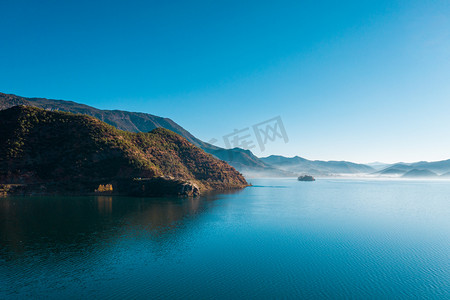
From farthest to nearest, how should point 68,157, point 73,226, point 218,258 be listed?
1. point 68,157
2. point 73,226
3. point 218,258

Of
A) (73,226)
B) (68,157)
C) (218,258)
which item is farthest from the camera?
(68,157)

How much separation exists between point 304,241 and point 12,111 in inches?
4931

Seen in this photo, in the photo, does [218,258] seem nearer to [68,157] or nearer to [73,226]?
[73,226]

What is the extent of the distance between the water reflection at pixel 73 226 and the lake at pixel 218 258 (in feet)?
0.57

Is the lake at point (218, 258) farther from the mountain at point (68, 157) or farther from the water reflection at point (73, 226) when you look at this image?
the mountain at point (68, 157)

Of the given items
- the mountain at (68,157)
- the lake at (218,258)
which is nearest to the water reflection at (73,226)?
the lake at (218,258)

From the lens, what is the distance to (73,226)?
42.6m

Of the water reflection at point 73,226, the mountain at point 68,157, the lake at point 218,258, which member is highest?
the mountain at point 68,157

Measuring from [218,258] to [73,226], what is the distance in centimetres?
2952

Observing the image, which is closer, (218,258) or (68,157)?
(218,258)

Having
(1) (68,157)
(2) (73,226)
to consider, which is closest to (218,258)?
(2) (73,226)

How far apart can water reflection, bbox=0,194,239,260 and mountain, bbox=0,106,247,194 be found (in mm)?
27210

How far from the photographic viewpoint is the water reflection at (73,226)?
31489mm

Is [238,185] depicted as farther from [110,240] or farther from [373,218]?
[110,240]
